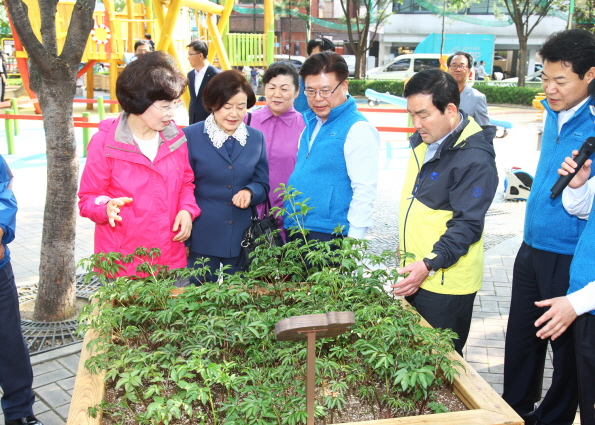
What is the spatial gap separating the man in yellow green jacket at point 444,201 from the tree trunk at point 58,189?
2.36 m

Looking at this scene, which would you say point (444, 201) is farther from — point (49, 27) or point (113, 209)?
point (49, 27)

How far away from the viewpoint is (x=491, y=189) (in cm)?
259

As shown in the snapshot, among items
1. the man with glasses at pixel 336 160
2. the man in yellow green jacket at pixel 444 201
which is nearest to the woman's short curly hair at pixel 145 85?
the man with glasses at pixel 336 160

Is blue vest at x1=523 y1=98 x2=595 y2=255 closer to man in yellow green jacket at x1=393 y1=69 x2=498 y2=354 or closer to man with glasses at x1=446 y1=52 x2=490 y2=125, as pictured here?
man in yellow green jacket at x1=393 y1=69 x2=498 y2=354

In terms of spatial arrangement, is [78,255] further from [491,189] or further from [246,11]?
[246,11]

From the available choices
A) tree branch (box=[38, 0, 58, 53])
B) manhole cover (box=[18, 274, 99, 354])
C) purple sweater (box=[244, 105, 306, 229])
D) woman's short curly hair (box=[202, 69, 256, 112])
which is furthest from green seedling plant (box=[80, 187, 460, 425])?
tree branch (box=[38, 0, 58, 53])

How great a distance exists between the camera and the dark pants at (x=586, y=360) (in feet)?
7.45

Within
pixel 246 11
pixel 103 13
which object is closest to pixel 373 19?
pixel 246 11

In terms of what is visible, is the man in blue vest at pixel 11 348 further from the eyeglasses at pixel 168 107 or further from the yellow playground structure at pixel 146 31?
the yellow playground structure at pixel 146 31

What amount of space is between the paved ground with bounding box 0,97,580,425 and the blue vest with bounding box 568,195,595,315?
58.4 inches

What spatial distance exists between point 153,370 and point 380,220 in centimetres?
516

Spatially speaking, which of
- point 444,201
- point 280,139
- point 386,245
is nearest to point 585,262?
point 444,201

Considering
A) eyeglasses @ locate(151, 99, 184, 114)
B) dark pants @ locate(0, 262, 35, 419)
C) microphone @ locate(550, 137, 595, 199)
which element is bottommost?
dark pants @ locate(0, 262, 35, 419)

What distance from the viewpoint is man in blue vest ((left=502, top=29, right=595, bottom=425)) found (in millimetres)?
2574
